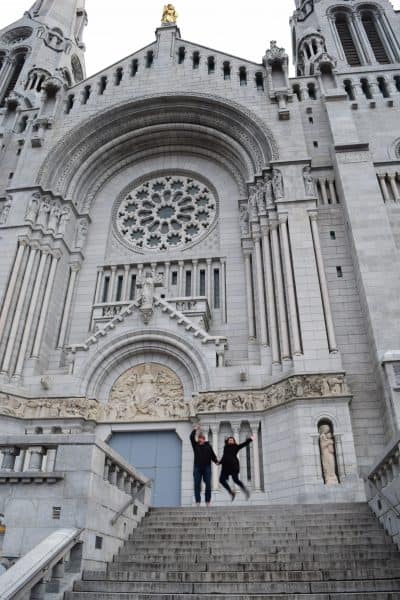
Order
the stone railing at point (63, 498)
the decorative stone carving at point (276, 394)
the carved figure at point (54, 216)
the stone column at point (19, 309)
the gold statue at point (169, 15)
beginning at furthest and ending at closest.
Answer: the gold statue at point (169, 15) < the carved figure at point (54, 216) < the stone column at point (19, 309) < the decorative stone carving at point (276, 394) < the stone railing at point (63, 498)

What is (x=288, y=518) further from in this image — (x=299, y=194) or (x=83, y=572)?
(x=299, y=194)

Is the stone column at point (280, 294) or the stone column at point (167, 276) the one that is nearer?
the stone column at point (280, 294)

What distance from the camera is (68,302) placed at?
20.4m

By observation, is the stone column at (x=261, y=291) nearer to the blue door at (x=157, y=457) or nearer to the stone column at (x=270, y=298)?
the stone column at (x=270, y=298)

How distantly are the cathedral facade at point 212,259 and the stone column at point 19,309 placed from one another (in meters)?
0.08

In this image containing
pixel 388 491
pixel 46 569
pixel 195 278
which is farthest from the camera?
pixel 195 278

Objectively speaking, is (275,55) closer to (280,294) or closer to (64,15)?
(280,294)

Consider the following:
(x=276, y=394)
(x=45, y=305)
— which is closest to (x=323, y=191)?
(x=276, y=394)

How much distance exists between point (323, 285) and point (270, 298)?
2.05 metres

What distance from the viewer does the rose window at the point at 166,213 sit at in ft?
73.2

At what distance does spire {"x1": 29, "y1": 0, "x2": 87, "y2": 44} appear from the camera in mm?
35781

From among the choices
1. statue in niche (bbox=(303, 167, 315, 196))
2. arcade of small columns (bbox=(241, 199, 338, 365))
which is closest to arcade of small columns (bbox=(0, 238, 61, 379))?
arcade of small columns (bbox=(241, 199, 338, 365))

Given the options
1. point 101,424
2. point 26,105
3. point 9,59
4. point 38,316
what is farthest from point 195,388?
point 9,59

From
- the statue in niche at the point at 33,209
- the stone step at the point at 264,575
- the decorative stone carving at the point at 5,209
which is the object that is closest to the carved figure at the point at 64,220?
the statue in niche at the point at 33,209
